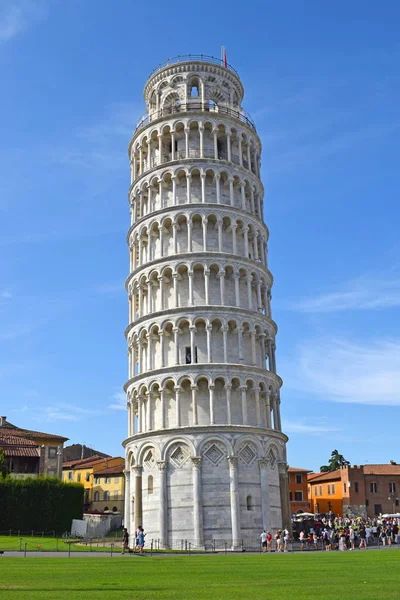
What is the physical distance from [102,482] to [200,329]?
150ft

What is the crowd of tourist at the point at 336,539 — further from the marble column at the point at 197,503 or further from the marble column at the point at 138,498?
the marble column at the point at 138,498

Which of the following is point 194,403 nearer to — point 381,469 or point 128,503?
point 128,503

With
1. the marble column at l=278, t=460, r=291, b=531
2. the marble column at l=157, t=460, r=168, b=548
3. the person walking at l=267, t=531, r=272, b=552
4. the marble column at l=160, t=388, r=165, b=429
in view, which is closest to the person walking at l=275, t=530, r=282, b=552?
the person walking at l=267, t=531, r=272, b=552

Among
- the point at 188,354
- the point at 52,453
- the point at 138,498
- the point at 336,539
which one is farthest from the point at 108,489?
the point at 336,539

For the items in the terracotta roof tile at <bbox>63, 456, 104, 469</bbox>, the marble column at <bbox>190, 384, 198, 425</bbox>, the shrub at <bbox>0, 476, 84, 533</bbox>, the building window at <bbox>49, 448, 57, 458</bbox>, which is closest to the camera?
the marble column at <bbox>190, 384, 198, 425</bbox>

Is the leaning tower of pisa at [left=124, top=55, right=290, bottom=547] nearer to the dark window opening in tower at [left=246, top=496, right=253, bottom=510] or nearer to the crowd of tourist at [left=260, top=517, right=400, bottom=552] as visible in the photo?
the dark window opening in tower at [left=246, top=496, right=253, bottom=510]

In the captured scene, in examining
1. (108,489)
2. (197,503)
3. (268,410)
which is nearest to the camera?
(197,503)

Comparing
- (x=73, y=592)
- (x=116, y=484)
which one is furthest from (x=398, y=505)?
(x=73, y=592)

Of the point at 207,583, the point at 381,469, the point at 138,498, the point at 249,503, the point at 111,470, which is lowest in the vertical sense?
the point at 207,583

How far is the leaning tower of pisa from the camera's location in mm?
43375

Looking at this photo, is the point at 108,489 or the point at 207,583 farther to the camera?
the point at 108,489

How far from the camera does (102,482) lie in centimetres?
8562

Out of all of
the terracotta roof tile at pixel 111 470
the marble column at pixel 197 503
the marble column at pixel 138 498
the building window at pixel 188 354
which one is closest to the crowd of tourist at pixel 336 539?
the marble column at pixel 197 503

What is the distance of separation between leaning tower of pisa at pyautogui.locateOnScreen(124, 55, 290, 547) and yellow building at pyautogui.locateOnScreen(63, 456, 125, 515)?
1474 inches
